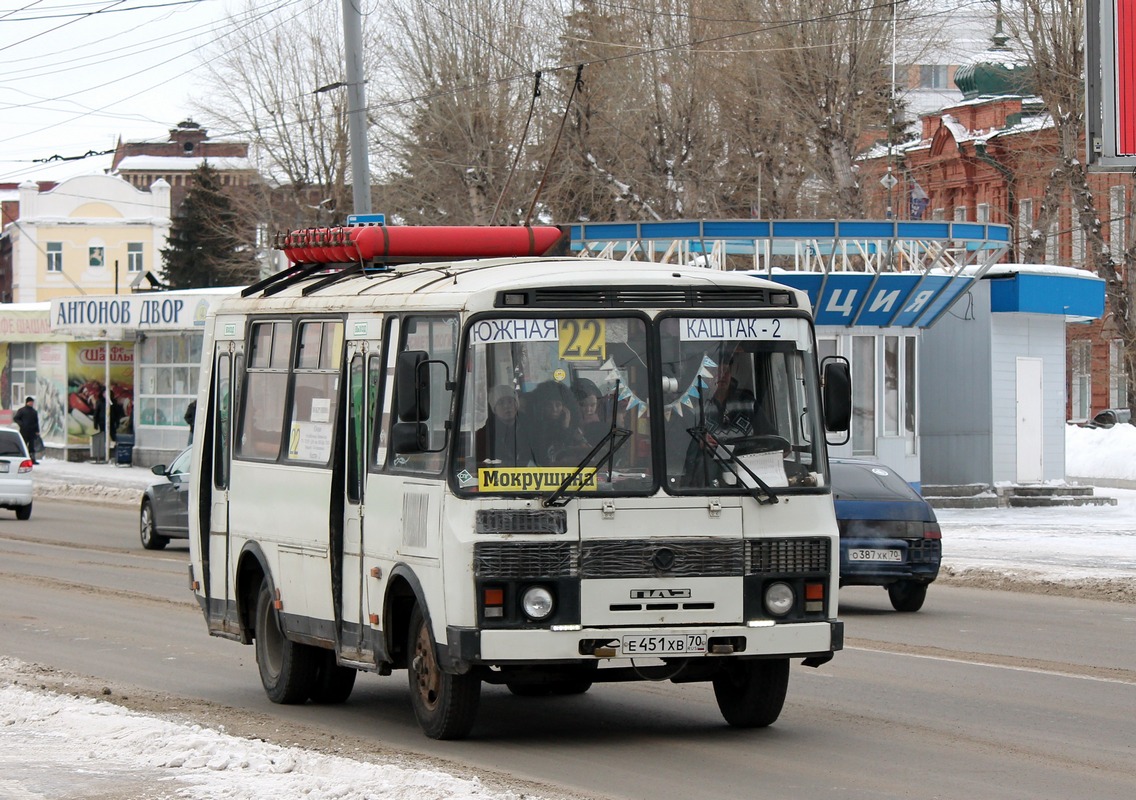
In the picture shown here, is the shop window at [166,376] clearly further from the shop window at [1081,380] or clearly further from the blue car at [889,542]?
the shop window at [1081,380]

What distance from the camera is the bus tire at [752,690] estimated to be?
973cm

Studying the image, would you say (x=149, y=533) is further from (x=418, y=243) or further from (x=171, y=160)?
(x=171, y=160)

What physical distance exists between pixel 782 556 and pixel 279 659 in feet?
11.9

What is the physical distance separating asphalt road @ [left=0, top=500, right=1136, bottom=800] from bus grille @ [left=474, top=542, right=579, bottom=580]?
0.90 meters

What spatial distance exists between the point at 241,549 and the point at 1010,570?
37.9ft

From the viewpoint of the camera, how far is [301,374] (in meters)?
10.9

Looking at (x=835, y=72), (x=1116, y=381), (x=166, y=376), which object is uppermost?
(x=835, y=72)

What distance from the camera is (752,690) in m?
9.80

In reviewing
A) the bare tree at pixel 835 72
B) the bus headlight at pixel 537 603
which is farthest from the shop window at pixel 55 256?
the bus headlight at pixel 537 603

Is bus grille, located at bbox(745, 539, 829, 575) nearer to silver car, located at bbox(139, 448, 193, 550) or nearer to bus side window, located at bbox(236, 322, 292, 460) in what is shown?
bus side window, located at bbox(236, 322, 292, 460)

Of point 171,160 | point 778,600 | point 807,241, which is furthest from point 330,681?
point 171,160

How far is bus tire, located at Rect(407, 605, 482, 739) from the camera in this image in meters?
9.23

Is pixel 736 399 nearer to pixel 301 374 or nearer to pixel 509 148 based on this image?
pixel 301 374

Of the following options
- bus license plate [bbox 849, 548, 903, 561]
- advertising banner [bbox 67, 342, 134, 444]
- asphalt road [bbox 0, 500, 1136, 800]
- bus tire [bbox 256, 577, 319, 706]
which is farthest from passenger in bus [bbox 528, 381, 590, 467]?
advertising banner [bbox 67, 342, 134, 444]
